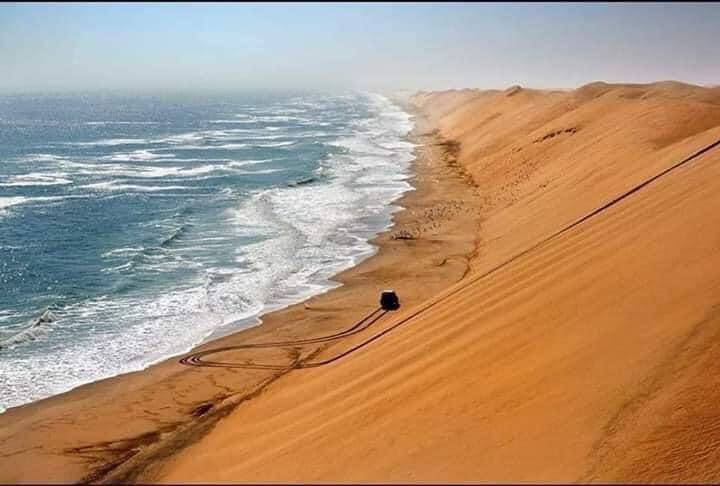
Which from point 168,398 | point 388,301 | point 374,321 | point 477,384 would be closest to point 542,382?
point 477,384

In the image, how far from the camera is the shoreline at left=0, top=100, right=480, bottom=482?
10.5 metres

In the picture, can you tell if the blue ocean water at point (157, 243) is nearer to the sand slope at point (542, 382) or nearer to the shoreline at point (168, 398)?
the shoreline at point (168, 398)

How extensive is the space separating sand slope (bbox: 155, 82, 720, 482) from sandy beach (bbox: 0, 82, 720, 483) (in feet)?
0.10

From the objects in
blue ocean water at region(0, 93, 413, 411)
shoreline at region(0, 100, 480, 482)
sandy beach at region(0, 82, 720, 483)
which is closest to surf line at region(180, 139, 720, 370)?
sandy beach at region(0, 82, 720, 483)

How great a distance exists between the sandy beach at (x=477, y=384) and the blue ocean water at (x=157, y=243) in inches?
61.5

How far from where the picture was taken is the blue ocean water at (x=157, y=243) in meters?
16.4

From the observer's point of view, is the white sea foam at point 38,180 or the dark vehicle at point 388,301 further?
the white sea foam at point 38,180

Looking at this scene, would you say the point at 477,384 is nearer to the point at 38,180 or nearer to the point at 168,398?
the point at 168,398

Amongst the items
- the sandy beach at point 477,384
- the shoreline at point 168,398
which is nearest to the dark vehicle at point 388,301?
the sandy beach at point 477,384

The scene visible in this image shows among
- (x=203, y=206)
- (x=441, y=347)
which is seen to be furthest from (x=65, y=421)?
(x=203, y=206)

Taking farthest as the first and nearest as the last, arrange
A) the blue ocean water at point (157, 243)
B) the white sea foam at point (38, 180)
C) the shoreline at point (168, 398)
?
the white sea foam at point (38, 180) < the blue ocean water at point (157, 243) < the shoreline at point (168, 398)

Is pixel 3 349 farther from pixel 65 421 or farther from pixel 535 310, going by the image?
pixel 535 310

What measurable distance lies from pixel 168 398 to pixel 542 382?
25.2ft

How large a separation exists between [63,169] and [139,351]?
3689 centimetres
